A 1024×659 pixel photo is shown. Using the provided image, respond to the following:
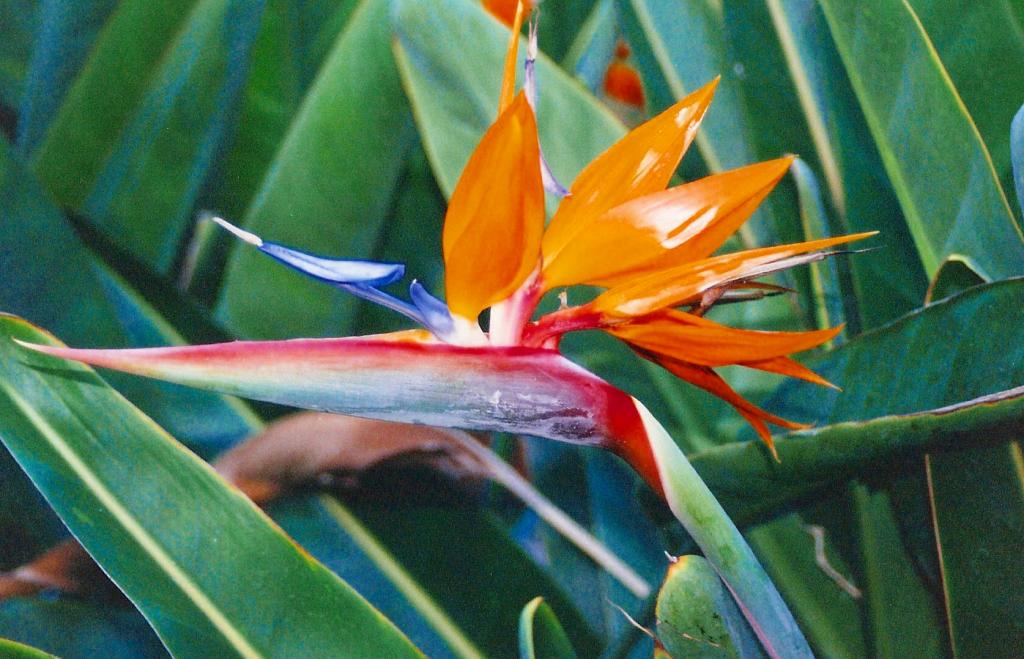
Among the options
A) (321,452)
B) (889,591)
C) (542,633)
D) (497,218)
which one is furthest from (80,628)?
(889,591)

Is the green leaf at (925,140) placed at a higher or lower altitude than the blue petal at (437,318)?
higher

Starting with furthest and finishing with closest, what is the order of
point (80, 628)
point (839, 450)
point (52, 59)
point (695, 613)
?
point (52, 59)
point (80, 628)
point (839, 450)
point (695, 613)

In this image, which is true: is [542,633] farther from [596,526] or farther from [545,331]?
[545,331]

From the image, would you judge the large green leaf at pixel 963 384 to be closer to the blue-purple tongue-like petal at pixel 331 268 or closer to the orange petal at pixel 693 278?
the orange petal at pixel 693 278

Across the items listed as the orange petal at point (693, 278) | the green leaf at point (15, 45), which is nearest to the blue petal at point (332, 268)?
the orange petal at point (693, 278)

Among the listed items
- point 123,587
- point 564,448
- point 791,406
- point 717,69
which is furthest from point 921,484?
point 123,587

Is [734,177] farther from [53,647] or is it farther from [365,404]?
[53,647]
